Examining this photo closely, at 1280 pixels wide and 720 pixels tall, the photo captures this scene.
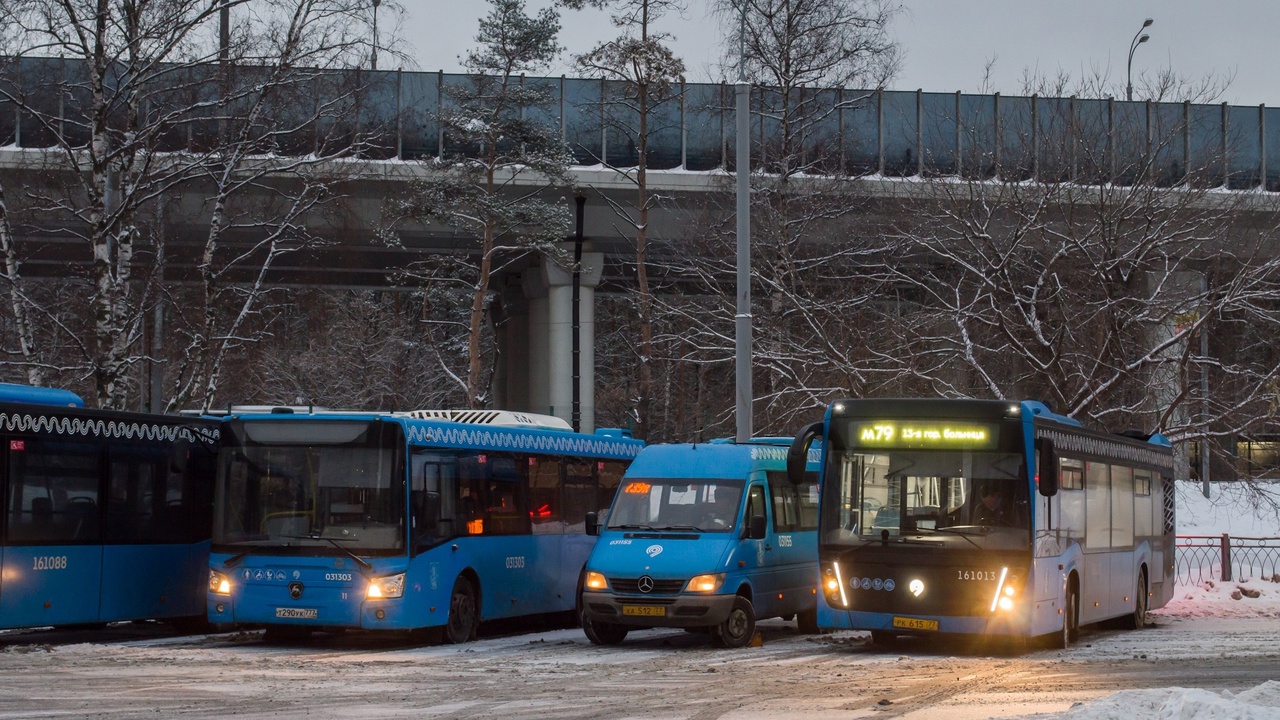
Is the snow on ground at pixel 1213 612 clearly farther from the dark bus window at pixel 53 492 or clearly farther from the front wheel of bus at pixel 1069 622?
the dark bus window at pixel 53 492

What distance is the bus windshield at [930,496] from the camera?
1664 cm

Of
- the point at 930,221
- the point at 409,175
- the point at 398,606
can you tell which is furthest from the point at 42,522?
the point at 409,175

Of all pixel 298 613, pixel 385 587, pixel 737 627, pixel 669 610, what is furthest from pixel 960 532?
pixel 298 613

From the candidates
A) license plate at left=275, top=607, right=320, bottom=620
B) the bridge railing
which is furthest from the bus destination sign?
the bridge railing

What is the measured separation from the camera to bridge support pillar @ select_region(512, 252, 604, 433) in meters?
43.7

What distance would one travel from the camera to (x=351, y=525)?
1730cm

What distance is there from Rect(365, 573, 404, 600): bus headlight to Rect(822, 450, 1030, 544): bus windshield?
182 inches

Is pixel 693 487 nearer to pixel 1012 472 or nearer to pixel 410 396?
pixel 1012 472

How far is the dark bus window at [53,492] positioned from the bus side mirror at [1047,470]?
10.5m

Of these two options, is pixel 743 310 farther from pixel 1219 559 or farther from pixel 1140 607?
pixel 1219 559

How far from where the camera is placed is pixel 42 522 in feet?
56.7

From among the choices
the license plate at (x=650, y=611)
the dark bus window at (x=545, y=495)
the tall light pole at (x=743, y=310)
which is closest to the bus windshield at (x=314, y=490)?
the license plate at (x=650, y=611)

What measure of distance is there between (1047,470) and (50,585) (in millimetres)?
10751

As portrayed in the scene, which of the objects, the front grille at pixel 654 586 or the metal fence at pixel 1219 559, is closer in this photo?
the front grille at pixel 654 586
